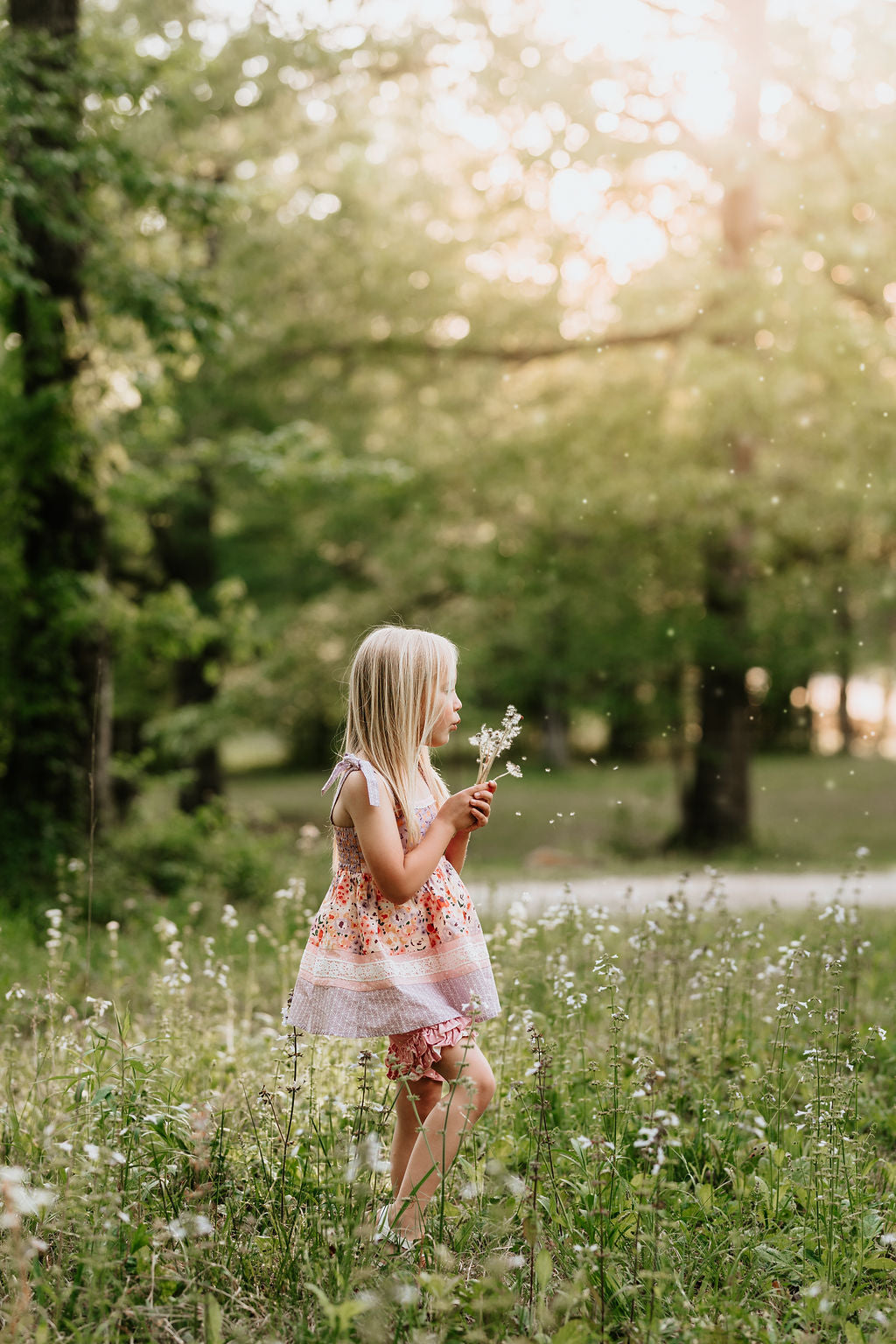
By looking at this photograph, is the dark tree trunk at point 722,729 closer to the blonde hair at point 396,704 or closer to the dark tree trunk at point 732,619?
the dark tree trunk at point 732,619

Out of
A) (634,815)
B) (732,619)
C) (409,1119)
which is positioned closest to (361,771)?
(409,1119)

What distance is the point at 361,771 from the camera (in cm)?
297

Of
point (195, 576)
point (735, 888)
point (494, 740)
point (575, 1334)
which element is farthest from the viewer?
point (195, 576)

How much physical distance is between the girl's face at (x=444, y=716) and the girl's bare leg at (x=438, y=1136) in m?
0.83

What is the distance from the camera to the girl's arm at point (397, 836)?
289cm

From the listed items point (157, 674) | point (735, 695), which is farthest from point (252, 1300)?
point (157, 674)

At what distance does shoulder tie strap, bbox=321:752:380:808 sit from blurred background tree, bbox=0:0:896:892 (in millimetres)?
5826

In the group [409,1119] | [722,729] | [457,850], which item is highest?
[722,729]

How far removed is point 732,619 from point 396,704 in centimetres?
1116

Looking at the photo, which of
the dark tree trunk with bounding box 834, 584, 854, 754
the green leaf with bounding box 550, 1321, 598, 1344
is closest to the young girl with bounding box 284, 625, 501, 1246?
the green leaf with bounding box 550, 1321, 598, 1344

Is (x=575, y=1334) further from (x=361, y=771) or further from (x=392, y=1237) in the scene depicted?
(x=361, y=771)

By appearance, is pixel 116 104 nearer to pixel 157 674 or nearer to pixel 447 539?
pixel 447 539

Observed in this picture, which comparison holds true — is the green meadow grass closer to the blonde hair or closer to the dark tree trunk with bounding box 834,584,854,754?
the blonde hair

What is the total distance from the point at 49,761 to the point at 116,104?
478 centimetres
